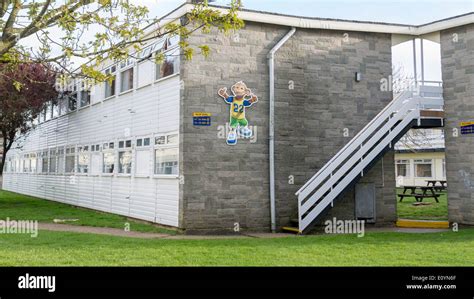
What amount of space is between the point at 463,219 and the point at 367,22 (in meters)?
6.15

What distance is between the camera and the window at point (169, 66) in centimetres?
1271

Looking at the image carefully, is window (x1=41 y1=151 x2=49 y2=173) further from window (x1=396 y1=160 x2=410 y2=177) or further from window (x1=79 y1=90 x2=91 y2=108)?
window (x1=396 y1=160 x2=410 y2=177)

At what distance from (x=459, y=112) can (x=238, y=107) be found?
611 centimetres

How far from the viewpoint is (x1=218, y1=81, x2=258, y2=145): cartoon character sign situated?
12414 millimetres

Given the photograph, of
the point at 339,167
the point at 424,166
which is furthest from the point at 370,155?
the point at 424,166

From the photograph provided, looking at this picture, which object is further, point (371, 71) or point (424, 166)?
point (424, 166)

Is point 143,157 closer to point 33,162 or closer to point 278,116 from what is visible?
point 278,116

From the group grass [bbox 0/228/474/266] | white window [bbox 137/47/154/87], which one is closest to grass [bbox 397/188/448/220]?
grass [bbox 0/228/474/266]

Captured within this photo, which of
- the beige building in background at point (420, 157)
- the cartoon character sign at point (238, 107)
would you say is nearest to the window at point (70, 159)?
the cartoon character sign at point (238, 107)

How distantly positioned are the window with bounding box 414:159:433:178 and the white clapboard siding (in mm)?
27488

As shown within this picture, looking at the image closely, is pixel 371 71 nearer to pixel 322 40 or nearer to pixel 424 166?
pixel 322 40

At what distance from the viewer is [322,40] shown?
13.8 metres

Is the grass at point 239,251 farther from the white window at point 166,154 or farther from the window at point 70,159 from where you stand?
the window at point 70,159

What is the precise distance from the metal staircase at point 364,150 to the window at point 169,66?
4.63 metres
